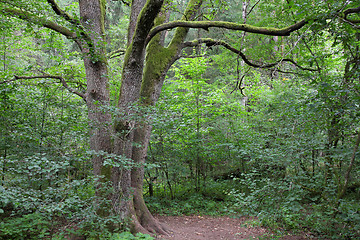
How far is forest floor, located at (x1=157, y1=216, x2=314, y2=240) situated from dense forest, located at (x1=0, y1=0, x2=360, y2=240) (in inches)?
12.5

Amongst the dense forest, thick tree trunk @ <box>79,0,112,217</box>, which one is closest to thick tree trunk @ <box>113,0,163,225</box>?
the dense forest

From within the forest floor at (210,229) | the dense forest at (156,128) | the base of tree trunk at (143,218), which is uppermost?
the dense forest at (156,128)

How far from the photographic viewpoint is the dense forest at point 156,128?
9.37ft

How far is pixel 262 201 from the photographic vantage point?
365 cm

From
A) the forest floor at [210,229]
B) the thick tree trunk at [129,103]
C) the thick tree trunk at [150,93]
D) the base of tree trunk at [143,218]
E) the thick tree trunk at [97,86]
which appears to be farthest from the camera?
the forest floor at [210,229]

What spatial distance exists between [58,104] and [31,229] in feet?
8.63

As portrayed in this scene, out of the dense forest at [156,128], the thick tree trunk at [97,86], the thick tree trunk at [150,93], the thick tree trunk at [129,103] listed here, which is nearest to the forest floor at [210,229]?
the dense forest at [156,128]

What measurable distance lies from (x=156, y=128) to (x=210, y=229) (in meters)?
3.22

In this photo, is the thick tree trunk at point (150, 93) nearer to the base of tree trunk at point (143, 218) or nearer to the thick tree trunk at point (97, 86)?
the base of tree trunk at point (143, 218)

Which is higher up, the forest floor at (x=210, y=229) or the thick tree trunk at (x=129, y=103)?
the thick tree trunk at (x=129, y=103)

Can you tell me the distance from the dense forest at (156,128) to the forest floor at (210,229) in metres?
0.32

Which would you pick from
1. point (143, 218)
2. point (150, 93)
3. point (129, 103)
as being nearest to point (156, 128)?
point (150, 93)

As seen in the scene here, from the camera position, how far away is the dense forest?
9.37 feet

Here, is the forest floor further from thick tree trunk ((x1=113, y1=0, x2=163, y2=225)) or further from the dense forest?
thick tree trunk ((x1=113, y1=0, x2=163, y2=225))
